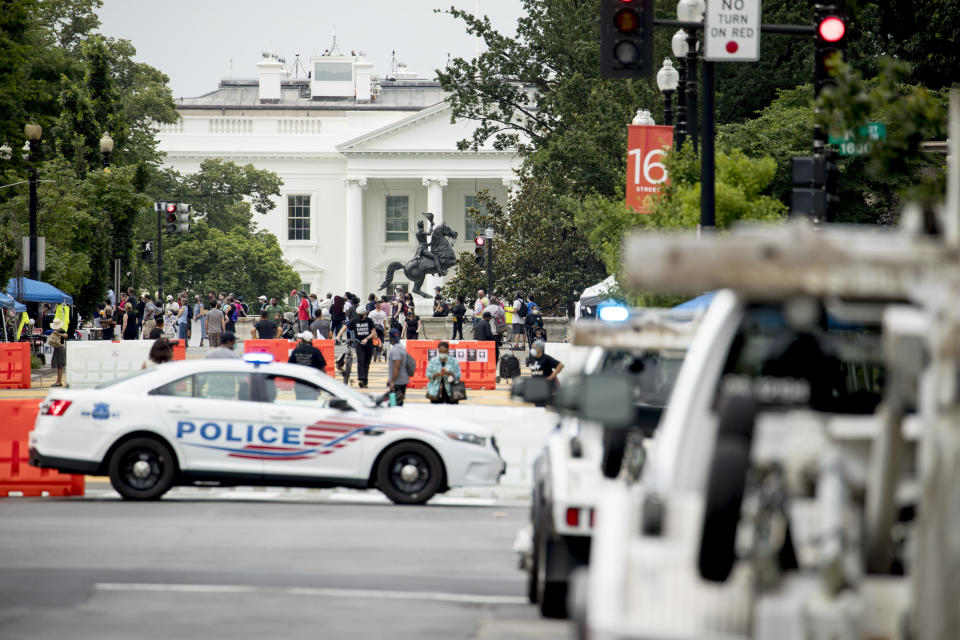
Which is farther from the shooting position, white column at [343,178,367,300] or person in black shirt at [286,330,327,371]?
white column at [343,178,367,300]

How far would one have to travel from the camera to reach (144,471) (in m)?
15.1

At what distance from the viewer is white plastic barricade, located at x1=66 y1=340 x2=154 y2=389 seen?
106ft

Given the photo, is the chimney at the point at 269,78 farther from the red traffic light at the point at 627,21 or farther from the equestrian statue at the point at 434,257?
the red traffic light at the point at 627,21

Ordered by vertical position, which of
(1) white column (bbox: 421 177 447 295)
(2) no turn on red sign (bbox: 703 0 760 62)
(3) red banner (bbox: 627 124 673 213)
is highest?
(1) white column (bbox: 421 177 447 295)

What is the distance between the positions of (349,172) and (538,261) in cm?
3886

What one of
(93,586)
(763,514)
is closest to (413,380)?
(93,586)

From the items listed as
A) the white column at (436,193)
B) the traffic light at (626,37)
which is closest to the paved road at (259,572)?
the traffic light at (626,37)

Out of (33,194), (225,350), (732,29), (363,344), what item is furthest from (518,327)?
(732,29)

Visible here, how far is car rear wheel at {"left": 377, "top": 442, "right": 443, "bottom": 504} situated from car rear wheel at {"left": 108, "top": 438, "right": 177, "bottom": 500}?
86.3 inches

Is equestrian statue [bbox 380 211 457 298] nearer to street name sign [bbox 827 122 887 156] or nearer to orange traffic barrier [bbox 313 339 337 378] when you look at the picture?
orange traffic barrier [bbox 313 339 337 378]

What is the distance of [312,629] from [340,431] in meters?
6.47

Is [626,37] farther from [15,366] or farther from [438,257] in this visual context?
[438,257]

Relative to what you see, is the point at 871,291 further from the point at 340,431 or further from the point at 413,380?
the point at 413,380

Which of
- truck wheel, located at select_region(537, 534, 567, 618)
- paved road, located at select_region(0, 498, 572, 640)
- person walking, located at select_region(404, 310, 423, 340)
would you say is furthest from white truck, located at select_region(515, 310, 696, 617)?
person walking, located at select_region(404, 310, 423, 340)
